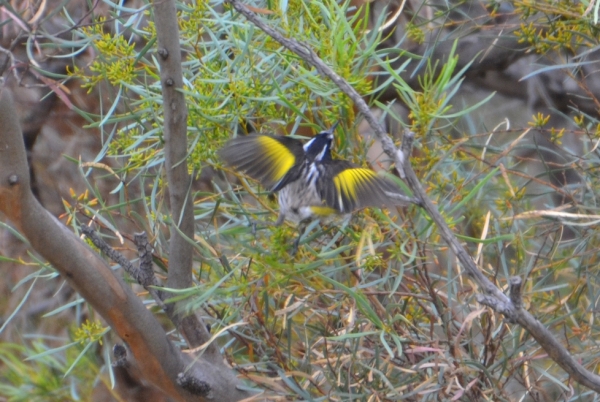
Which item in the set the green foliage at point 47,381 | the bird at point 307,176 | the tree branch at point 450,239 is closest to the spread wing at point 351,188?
the bird at point 307,176

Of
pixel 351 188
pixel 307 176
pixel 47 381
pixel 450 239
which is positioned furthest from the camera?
pixel 47 381

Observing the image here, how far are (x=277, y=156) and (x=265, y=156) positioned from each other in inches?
1.8

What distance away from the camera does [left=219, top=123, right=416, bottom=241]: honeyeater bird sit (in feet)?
2.25

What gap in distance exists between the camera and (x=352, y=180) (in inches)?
27.6

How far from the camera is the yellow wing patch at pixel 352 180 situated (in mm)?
682

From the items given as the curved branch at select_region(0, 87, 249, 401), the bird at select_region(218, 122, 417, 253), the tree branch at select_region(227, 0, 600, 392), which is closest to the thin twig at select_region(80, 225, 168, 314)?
the curved branch at select_region(0, 87, 249, 401)

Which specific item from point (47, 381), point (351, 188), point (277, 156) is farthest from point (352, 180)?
point (47, 381)

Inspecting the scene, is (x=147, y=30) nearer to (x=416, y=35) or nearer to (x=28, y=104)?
(x=416, y=35)

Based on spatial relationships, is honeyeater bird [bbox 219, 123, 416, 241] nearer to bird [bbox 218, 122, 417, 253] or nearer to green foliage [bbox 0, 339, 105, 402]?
bird [bbox 218, 122, 417, 253]

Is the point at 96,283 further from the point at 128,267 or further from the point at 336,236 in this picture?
the point at 336,236

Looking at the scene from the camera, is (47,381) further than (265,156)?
Yes

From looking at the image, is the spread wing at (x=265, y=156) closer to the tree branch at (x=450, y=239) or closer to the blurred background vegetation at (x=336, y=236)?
the blurred background vegetation at (x=336, y=236)

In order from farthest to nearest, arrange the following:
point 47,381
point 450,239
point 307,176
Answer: point 47,381 < point 307,176 < point 450,239

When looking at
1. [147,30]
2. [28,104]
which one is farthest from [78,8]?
[147,30]
